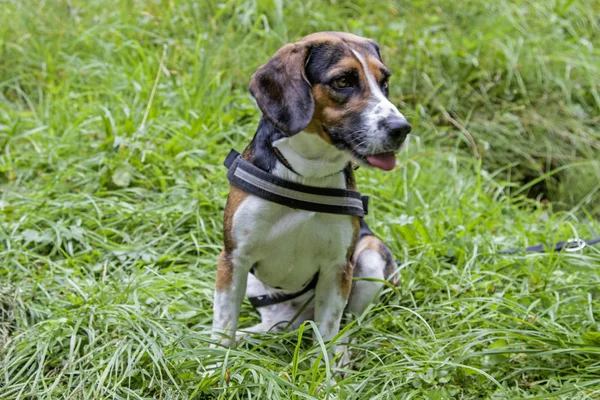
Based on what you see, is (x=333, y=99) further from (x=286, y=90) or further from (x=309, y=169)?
(x=309, y=169)

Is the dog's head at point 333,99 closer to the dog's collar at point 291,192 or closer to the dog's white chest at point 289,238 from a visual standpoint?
the dog's collar at point 291,192

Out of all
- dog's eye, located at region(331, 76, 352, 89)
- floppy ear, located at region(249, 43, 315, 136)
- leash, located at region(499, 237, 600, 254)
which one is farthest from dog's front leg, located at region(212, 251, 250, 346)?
leash, located at region(499, 237, 600, 254)

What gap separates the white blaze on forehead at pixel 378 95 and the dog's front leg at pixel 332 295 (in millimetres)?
685

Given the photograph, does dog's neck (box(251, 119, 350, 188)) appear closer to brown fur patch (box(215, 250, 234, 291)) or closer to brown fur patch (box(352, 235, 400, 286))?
brown fur patch (box(215, 250, 234, 291))

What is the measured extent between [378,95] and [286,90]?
1.11ft

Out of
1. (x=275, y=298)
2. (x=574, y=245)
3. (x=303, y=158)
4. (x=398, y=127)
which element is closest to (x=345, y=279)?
(x=275, y=298)

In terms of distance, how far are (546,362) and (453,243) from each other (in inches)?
42.5

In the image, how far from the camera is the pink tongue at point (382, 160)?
2.59 m

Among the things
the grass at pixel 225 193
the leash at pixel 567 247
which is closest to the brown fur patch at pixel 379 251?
the grass at pixel 225 193

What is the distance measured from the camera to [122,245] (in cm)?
371

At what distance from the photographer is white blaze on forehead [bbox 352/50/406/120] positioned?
2.53 metres

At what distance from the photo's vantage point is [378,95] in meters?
2.60

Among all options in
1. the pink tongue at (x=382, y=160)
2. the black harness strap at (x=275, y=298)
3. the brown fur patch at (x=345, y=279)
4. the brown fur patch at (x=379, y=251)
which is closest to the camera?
the pink tongue at (x=382, y=160)

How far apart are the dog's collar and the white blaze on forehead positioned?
0.39 m
